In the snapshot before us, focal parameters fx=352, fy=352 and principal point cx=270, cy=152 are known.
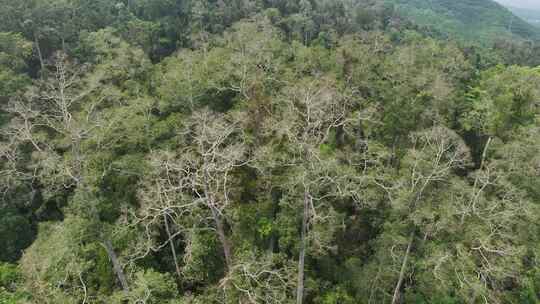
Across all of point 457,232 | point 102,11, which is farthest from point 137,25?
point 457,232

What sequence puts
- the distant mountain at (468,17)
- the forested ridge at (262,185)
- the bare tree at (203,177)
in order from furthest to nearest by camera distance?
the distant mountain at (468,17) < the forested ridge at (262,185) < the bare tree at (203,177)

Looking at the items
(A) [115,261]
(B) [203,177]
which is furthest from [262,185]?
(A) [115,261]

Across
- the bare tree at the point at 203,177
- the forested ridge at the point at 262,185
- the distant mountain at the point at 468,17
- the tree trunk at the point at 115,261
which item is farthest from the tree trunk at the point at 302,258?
the distant mountain at the point at 468,17

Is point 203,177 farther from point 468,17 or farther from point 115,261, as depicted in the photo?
point 468,17

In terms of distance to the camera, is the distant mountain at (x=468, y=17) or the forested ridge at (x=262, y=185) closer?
the forested ridge at (x=262, y=185)

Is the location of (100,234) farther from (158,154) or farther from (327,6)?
(327,6)

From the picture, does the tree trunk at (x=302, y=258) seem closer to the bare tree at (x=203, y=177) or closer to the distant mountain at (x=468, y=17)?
the bare tree at (x=203, y=177)
